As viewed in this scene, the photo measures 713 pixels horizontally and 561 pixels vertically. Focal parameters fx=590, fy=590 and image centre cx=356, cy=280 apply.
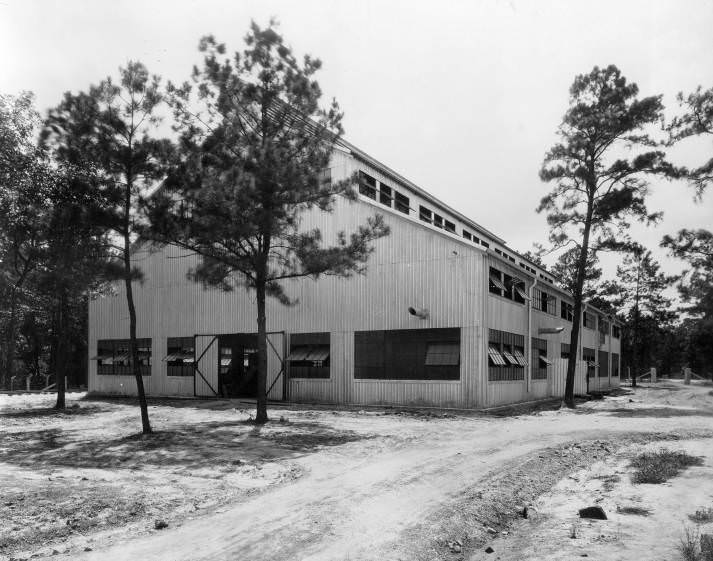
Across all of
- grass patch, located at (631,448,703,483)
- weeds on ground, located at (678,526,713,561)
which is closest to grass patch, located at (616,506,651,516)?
weeds on ground, located at (678,526,713,561)

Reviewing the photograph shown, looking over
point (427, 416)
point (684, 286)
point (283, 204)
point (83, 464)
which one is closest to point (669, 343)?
point (684, 286)

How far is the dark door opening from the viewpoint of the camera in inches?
1200

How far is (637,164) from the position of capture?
2673 centimetres

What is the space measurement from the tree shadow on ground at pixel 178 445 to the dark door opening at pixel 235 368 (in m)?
10.9

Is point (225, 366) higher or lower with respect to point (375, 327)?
lower

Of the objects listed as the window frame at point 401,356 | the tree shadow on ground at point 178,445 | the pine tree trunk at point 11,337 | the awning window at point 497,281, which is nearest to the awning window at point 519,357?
the awning window at point 497,281

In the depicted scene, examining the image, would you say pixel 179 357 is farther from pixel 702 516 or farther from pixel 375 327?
pixel 702 516

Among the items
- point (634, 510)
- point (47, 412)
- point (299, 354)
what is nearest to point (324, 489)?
point (634, 510)

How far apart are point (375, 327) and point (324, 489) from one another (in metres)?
15.7

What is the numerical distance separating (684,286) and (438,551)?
26354mm

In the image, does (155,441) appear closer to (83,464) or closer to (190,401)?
(83,464)

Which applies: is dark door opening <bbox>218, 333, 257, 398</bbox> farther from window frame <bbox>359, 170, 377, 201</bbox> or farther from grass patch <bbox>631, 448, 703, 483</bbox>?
grass patch <bbox>631, 448, 703, 483</bbox>

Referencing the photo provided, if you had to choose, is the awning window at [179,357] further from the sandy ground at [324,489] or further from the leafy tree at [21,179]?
the sandy ground at [324,489]

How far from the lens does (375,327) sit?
25.4 metres
